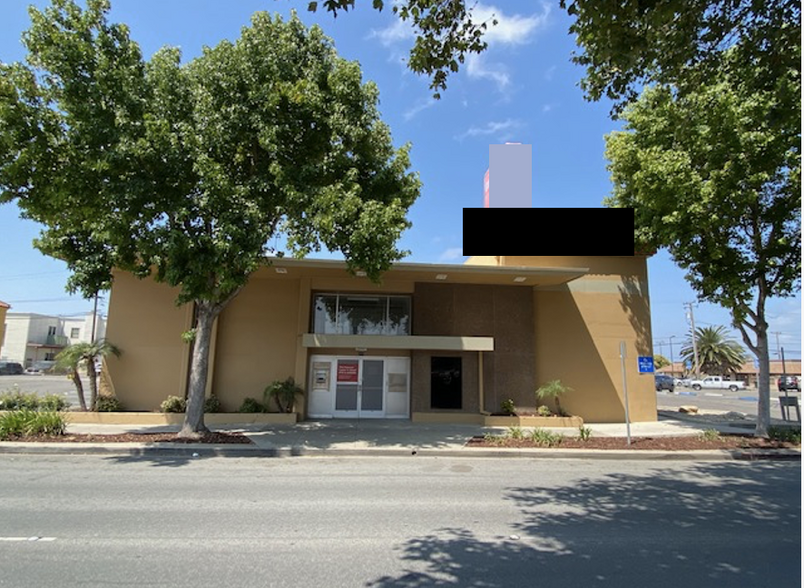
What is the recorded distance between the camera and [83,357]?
14.8 m

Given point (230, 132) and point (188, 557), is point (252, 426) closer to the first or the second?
point (230, 132)

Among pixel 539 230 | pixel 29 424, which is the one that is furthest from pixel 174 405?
pixel 539 230

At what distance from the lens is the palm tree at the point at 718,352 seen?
64562 millimetres

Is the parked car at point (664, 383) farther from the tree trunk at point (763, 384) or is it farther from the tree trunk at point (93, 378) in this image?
the tree trunk at point (93, 378)

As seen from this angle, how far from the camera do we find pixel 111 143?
10.8 meters

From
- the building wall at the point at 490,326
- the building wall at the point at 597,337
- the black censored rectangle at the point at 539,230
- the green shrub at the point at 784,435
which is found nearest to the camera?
the black censored rectangle at the point at 539,230

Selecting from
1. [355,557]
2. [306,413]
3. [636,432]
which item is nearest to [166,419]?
[306,413]

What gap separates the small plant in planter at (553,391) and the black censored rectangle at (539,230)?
5336 mm

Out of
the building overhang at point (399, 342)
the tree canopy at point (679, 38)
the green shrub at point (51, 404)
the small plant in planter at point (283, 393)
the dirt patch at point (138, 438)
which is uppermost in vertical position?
the tree canopy at point (679, 38)

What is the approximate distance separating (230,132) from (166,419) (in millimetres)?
9053

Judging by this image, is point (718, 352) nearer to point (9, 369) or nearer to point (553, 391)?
point (553, 391)

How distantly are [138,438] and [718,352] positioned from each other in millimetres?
71026

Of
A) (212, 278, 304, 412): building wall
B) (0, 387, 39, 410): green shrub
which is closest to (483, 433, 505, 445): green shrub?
(212, 278, 304, 412): building wall

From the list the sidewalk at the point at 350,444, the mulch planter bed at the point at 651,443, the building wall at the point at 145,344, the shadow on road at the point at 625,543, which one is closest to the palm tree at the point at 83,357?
the building wall at the point at 145,344
